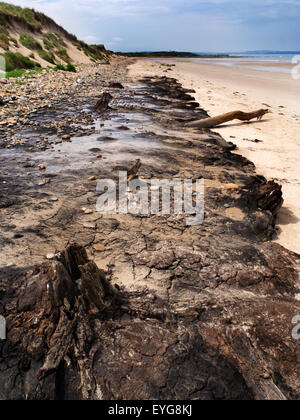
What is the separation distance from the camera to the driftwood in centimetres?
891

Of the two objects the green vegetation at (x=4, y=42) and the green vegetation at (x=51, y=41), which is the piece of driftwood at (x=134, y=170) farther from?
the green vegetation at (x=51, y=41)

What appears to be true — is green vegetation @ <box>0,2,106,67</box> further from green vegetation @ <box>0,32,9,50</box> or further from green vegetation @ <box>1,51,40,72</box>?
green vegetation @ <box>1,51,40,72</box>

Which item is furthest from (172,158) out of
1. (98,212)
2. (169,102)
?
(169,102)

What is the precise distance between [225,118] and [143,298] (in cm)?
830

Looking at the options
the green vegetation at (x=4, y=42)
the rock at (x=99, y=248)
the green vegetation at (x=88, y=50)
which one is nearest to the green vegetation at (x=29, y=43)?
the green vegetation at (x=4, y=42)

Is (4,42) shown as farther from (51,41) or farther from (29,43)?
(51,41)

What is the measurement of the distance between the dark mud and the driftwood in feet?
15.7

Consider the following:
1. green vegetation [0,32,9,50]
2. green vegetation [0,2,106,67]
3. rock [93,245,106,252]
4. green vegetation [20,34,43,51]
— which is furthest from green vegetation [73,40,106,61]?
rock [93,245,106,252]

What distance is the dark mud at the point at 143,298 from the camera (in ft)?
5.92

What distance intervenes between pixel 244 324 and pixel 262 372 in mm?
379

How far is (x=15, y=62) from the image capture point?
56.2 feet

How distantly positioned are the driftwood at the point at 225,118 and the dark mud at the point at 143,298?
4.79 m

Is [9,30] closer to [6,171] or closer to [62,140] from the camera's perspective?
[62,140]

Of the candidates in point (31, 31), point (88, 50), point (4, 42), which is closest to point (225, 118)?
point (4, 42)
